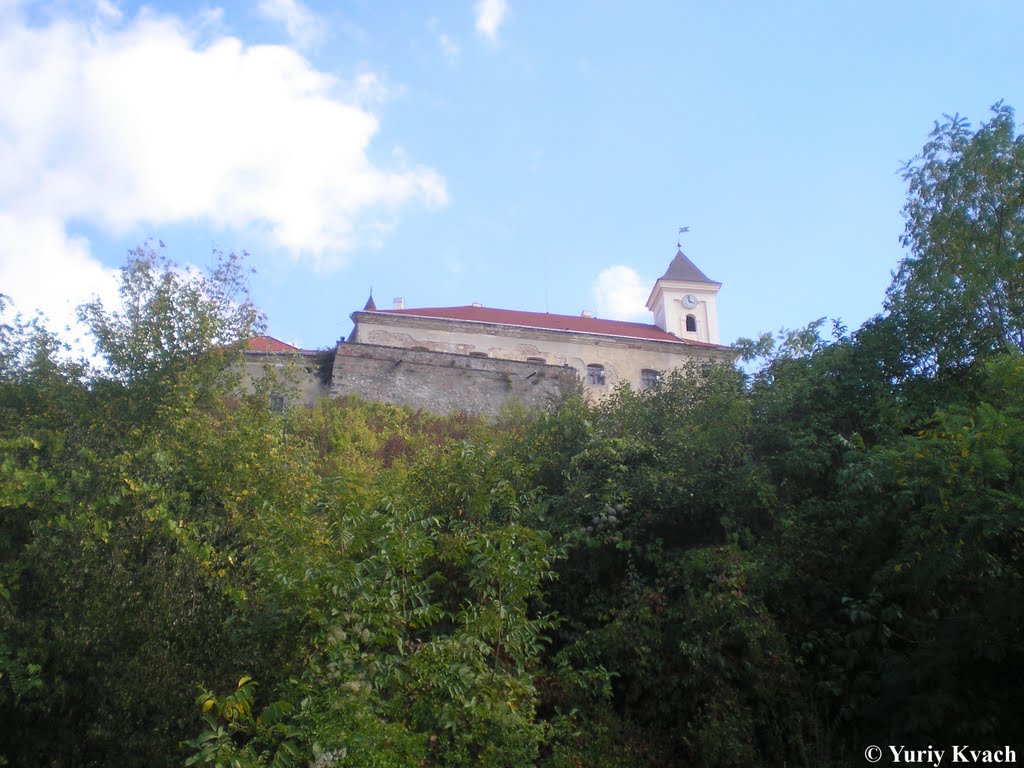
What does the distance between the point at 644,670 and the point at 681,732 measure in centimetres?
83

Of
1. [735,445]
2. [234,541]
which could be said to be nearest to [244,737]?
[234,541]

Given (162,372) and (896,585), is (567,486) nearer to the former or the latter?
(896,585)

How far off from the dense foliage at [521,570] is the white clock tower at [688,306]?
3109cm

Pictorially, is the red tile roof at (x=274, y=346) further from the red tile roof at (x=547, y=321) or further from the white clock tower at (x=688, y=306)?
the white clock tower at (x=688, y=306)

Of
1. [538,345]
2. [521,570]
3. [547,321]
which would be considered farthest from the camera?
[547,321]

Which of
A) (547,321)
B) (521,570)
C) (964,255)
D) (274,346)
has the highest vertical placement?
(547,321)

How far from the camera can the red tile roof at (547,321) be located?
125 feet

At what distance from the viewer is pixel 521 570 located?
8852 mm

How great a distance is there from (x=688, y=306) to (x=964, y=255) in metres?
31.6

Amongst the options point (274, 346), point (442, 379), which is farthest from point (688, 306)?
point (274, 346)

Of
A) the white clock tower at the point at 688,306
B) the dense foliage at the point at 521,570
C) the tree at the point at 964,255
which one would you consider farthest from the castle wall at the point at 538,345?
the dense foliage at the point at 521,570

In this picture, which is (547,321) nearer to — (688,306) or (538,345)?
(538,345)

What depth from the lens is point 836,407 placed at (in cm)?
1346

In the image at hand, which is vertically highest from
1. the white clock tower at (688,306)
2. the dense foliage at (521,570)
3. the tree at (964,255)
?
the white clock tower at (688,306)
